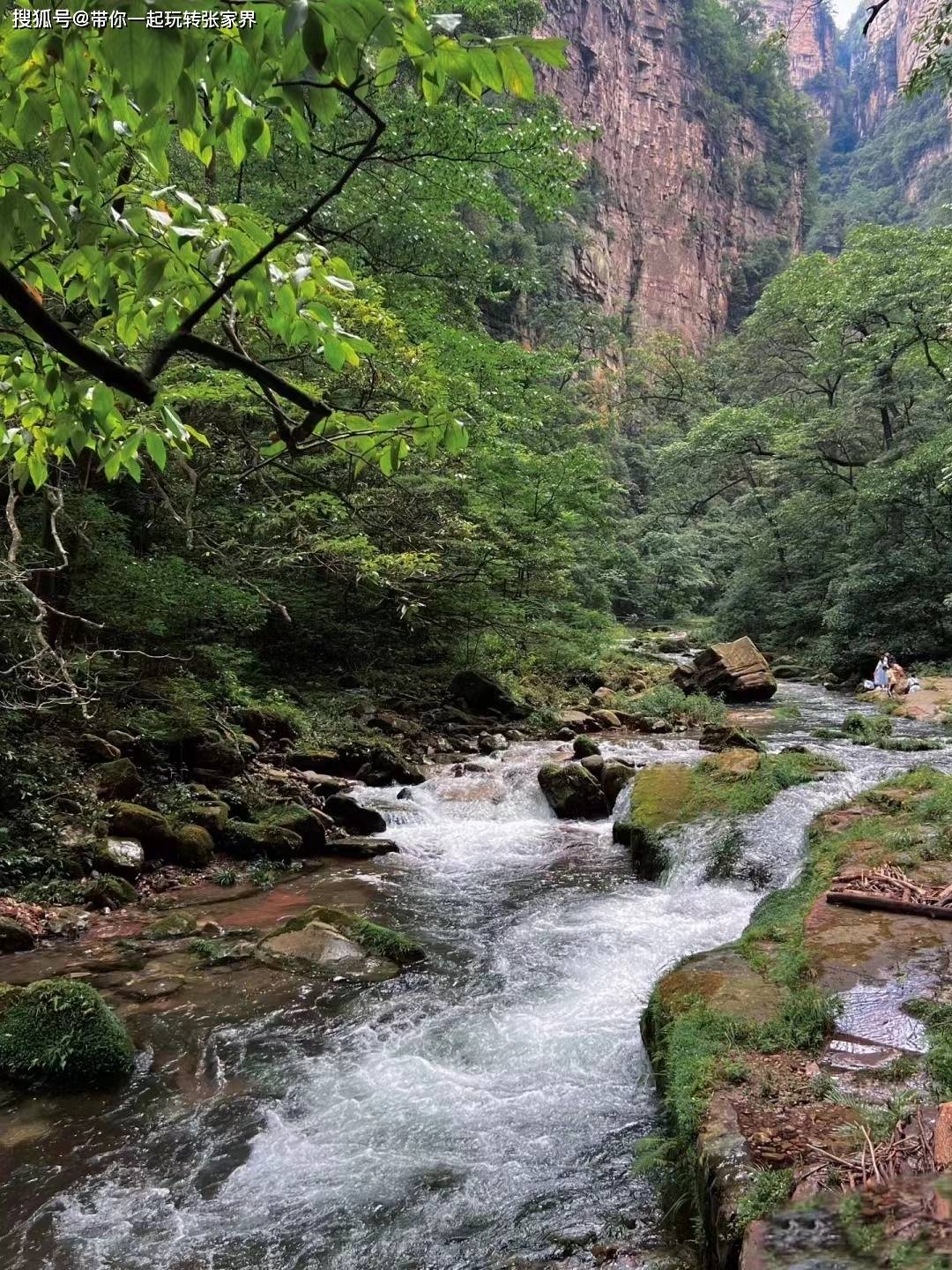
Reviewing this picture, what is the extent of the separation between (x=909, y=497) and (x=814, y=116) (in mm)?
72176

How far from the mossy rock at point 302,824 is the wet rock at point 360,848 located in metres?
0.13

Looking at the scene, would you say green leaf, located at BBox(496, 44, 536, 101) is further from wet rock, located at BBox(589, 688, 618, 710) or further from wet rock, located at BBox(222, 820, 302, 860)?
wet rock, located at BBox(589, 688, 618, 710)

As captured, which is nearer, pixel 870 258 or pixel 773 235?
pixel 870 258

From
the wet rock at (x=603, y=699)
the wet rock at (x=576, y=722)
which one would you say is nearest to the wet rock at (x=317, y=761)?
the wet rock at (x=576, y=722)

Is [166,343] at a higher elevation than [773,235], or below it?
below

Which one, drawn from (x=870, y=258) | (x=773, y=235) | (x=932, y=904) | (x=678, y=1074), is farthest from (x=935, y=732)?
(x=773, y=235)

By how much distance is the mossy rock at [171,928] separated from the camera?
6.27 metres

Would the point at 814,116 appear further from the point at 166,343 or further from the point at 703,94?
the point at 166,343

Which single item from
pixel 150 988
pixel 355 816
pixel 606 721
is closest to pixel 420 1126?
pixel 150 988

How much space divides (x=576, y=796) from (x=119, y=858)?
5577 millimetres

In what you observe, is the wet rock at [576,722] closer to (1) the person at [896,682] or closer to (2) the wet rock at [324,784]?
(2) the wet rock at [324,784]

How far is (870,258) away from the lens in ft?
67.7

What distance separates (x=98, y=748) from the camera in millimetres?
8555

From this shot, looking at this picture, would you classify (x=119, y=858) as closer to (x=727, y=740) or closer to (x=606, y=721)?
(x=727, y=740)
